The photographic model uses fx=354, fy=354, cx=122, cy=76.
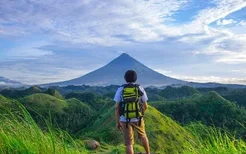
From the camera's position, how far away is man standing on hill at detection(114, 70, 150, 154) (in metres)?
8.34

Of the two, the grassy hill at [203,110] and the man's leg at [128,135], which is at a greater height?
the man's leg at [128,135]

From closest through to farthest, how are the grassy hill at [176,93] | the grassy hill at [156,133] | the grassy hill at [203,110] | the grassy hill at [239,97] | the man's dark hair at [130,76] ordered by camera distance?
the man's dark hair at [130,76], the grassy hill at [156,133], the grassy hill at [203,110], the grassy hill at [239,97], the grassy hill at [176,93]

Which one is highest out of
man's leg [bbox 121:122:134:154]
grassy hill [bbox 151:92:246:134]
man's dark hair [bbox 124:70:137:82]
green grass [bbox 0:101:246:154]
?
man's dark hair [bbox 124:70:137:82]

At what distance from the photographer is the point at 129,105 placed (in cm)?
834

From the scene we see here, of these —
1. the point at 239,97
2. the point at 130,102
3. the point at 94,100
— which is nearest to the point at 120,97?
the point at 130,102

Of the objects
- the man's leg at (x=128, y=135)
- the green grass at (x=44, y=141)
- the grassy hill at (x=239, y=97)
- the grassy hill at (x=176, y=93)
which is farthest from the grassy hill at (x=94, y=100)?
the green grass at (x=44, y=141)

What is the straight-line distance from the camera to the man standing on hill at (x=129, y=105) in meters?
8.34

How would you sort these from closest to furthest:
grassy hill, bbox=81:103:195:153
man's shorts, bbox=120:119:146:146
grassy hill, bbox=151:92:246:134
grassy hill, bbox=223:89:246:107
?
A: 1. man's shorts, bbox=120:119:146:146
2. grassy hill, bbox=81:103:195:153
3. grassy hill, bbox=151:92:246:134
4. grassy hill, bbox=223:89:246:107

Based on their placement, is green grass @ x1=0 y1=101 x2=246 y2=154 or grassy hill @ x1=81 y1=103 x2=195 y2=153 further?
grassy hill @ x1=81 y1=103 x2=195 y2=153

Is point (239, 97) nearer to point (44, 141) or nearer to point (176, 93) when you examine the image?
point (176, 93)

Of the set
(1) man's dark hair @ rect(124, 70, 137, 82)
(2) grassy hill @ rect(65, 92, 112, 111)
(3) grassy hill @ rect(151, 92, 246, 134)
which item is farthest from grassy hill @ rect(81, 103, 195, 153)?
(2) grassy hill @ rect(65, 92, 112, 111)

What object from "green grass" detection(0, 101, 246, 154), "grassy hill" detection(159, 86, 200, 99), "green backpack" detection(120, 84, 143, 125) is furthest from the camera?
"grassy hill" detection(159, 86, 200, 99)

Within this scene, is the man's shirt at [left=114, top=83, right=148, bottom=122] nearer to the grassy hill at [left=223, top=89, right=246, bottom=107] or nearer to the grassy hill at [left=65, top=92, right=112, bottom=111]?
the grassy hill at [left=65, top=92, right=112, bottom=111]

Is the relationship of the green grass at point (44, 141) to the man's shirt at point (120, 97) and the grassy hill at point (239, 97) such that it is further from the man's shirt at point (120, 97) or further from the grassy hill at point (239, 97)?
the grassy hill at point (239, 97)
